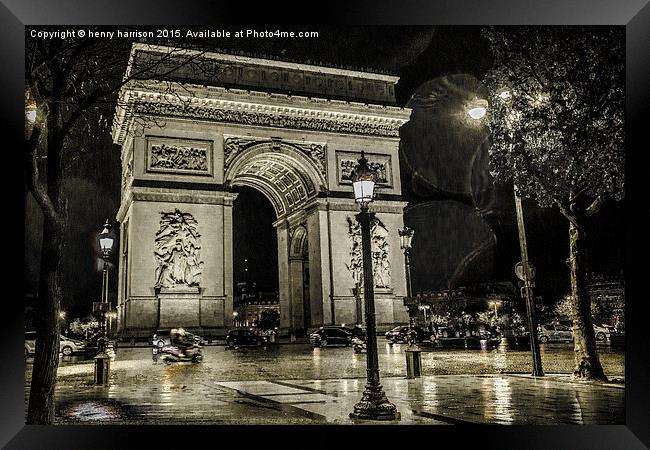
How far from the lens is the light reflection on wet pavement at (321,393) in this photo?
360 inches

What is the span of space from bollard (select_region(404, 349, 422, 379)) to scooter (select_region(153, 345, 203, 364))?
6218 mm

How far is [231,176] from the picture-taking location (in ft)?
77.3

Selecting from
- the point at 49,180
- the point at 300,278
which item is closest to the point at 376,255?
the point at 300,278

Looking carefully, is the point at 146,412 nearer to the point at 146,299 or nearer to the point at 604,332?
the point at 604,332

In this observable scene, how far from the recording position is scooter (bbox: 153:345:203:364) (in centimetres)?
1605

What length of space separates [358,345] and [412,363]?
669 centimetres

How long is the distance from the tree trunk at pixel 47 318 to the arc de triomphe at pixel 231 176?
10.9m

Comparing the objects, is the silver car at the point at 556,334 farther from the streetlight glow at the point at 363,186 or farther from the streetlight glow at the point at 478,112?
the streetlight glow at the point at 363,186

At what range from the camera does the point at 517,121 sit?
12273mm

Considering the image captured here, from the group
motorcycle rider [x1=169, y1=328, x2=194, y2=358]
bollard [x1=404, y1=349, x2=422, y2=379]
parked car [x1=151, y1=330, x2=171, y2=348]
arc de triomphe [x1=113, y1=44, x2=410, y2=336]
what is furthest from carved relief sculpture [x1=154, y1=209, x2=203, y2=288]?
bollard [x1=404, y1=349, x2=422, y2=379]

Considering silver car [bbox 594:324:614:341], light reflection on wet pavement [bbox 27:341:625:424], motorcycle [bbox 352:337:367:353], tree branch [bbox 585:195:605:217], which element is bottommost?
light reflection on wet pavement [bbox 27:341:625:424]

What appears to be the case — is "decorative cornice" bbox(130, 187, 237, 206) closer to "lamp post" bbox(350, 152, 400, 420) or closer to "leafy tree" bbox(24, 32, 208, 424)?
"leafy tree" bbox(24, 32, 208, 424)

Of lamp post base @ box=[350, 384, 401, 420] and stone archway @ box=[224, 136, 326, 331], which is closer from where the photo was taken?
lamp post base @ box=[350, 384, 401, 420]
